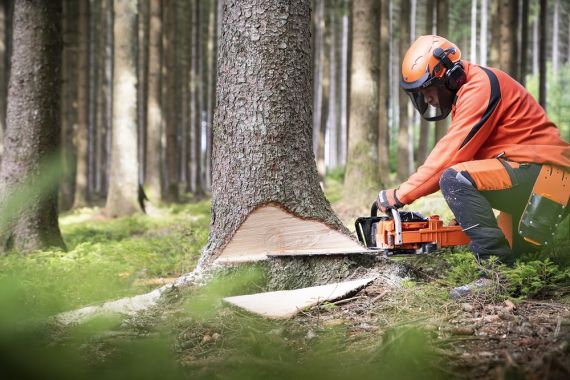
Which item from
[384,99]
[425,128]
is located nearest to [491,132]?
[384,99]

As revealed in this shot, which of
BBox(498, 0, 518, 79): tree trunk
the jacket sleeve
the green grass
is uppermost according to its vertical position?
BBox(498, 0, 518, 79): tree trunk

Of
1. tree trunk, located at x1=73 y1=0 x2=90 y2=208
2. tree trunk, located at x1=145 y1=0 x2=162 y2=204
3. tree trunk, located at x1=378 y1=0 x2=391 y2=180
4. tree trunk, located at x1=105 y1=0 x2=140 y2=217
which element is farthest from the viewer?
tree trunk, located at x1=73 y1=0 x2=90 y2=208

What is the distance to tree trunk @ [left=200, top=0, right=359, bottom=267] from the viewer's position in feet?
13.0

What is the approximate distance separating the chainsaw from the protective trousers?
239 millimetres

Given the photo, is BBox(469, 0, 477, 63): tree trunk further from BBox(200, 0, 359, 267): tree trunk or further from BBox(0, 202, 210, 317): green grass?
BBox(200, 0, 359, 267): tree trunk

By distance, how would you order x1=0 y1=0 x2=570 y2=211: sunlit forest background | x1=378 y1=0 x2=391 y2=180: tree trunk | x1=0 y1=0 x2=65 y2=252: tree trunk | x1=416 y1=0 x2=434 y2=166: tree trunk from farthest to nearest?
x1=416 y1=0 x2=434 y2=166: tree trunk
x1=378 y1=0 x2=391 y2=180: tree trunk
x1=0 y1=0 x2=570 y2=211: sunlit forest background
x1=0 y1=0 x2=65 y2=252: tree trunk

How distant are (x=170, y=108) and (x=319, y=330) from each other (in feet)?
48.1

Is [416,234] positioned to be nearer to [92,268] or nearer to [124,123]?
[92,268]

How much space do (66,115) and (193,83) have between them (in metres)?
5.34

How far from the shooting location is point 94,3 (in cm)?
2900

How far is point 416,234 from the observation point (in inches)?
153

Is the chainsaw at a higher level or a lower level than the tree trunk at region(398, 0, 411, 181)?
lower

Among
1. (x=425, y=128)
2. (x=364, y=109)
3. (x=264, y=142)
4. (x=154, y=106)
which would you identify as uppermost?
(x=154, y=106)

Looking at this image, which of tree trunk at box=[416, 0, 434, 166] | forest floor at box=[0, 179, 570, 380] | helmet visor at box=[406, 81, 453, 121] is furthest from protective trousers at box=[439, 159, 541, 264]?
tree trunk at box=[416, 0, 434, 166]
